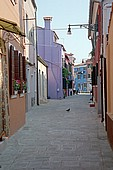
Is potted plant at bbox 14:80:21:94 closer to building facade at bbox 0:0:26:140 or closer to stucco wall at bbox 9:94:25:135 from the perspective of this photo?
building facade at bbox 0:0:26:140

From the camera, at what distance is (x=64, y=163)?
21.4 ft

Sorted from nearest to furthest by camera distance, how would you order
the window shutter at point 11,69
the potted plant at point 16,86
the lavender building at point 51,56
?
the window shutter at point 11,69 < the potted plant at point 16,86 < the lavender building at point 51,56

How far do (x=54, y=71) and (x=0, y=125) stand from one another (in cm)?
3121

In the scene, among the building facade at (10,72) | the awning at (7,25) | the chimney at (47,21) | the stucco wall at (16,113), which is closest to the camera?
the awning at (7,25)

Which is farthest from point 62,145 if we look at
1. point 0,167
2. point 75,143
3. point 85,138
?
point 0,167

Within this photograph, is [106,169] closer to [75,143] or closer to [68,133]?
[75,143]

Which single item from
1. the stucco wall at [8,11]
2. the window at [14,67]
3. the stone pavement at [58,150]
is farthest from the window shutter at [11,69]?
the stone pavement at [58,150]

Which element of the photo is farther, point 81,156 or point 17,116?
point 17,116

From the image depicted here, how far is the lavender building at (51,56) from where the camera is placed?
37688 millimetres

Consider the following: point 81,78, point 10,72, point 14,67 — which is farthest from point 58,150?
point 81,78

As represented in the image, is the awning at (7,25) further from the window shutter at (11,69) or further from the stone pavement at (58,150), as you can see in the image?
the stone pavement at (58,150)

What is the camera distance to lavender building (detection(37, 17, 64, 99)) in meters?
37.7

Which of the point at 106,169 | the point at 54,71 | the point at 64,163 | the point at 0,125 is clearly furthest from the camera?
the point at 54,71

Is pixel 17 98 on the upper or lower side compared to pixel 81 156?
upper
